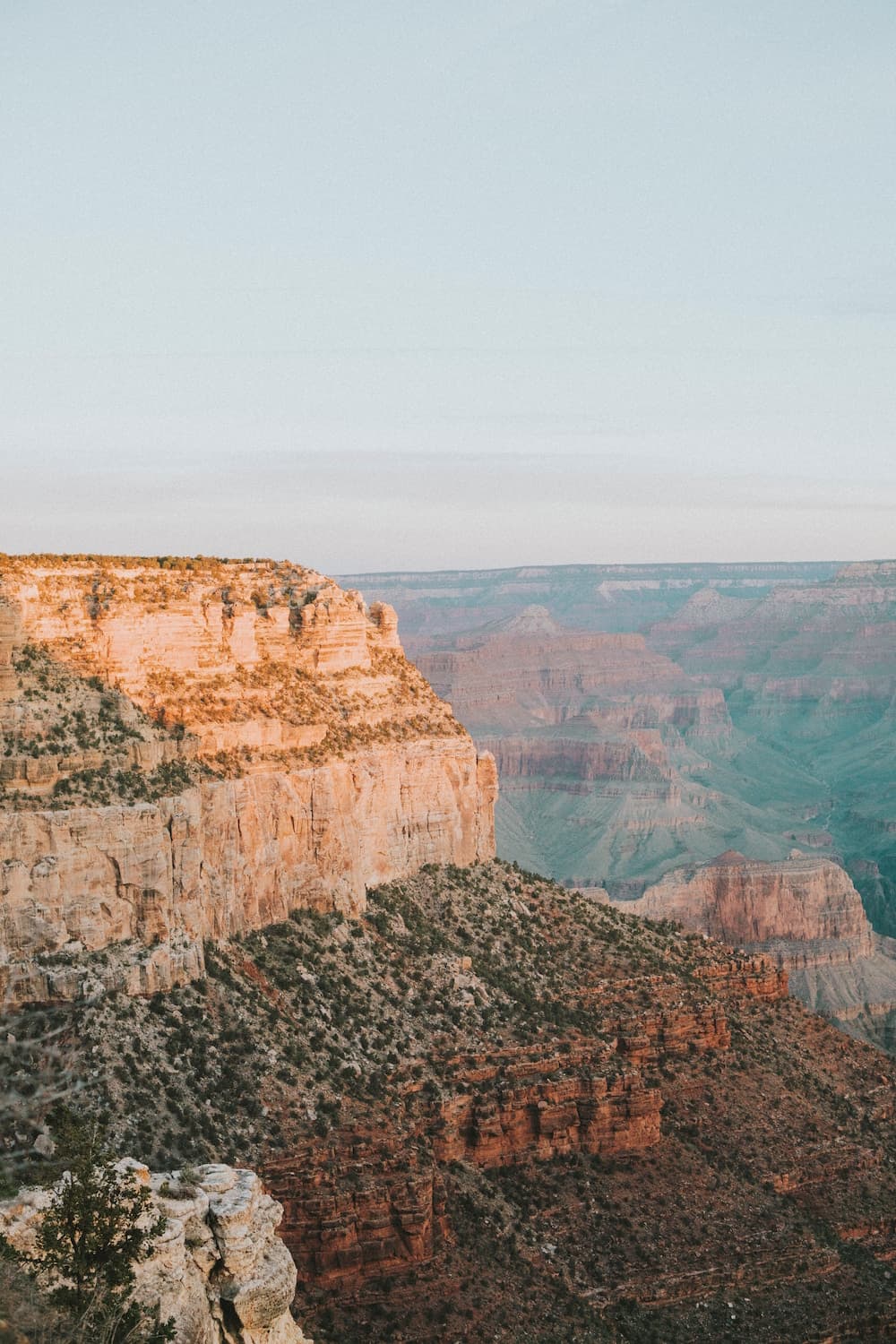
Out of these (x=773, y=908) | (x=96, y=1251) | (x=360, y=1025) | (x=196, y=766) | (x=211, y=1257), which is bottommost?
(x=773, y=908)

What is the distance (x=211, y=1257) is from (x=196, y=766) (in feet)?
70.0

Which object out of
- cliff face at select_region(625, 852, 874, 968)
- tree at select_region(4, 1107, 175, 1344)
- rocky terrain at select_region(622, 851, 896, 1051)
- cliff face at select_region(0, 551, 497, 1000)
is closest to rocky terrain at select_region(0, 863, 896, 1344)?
cliff face at select_region(0, 551, 497, 1000)

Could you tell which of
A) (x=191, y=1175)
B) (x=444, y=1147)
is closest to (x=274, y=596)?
(x=444, y=1147)

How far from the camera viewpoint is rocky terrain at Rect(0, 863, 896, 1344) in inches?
1759

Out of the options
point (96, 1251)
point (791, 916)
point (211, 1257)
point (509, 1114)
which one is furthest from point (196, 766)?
point (791, 916)

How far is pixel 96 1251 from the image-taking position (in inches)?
1183

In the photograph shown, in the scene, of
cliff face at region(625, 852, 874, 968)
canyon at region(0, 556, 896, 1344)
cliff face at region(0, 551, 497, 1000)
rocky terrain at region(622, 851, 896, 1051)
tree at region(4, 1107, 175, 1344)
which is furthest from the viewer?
cliff face at region(625, 852, 874, 968)

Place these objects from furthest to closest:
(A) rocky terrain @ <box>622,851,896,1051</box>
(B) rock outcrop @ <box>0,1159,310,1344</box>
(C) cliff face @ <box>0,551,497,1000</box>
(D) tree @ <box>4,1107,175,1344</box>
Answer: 1. (A) rocky terrain @ <box>622,851,896,1051</box>
2. (C) cliff face @ <box>0,551,497,1000</box>
3. (B) rock outcrop @ <box>0,1159,310,1344</box>
4. (D) tree @ <box>4,1107,175,1344</box>

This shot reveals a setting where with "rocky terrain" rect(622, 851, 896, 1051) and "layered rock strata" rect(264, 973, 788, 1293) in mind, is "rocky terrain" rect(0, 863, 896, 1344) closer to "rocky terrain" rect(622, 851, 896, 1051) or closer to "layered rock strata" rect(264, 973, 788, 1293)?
"layered rock strata" rect(264, 973, 788, 1293)

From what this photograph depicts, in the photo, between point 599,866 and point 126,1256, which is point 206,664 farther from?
point 599,866

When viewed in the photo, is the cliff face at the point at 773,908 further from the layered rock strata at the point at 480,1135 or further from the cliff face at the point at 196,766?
the cliff face at the point at 196,766

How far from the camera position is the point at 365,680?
6206 cm

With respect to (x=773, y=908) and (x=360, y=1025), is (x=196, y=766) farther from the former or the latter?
(x=773, y=908)

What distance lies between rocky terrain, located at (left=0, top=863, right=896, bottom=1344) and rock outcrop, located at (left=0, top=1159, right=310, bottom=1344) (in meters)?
7.97
